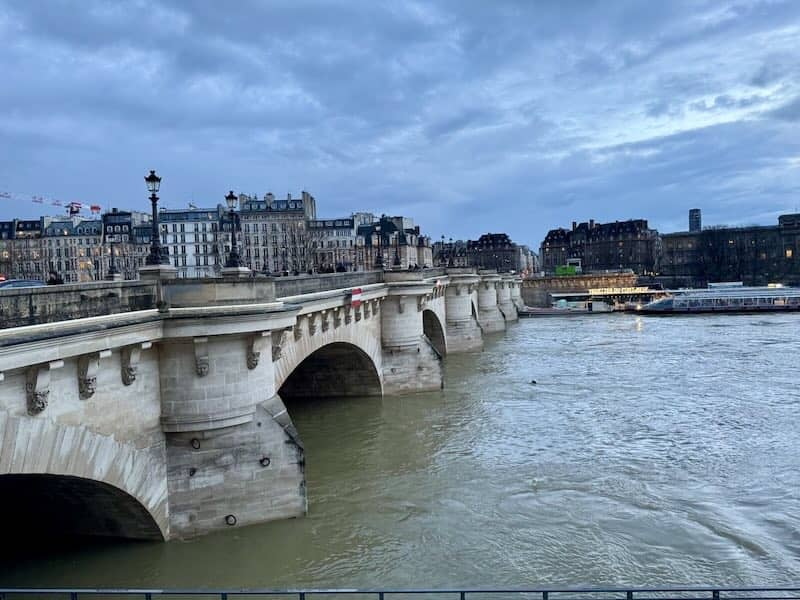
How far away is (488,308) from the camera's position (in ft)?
220

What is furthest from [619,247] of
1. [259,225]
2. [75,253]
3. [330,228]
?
[75,253]

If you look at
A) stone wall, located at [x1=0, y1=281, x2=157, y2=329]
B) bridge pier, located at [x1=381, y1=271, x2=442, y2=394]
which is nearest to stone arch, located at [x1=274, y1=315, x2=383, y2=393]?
bridge pier, located at [x1=381, y1=271, x2=442, y2=394]

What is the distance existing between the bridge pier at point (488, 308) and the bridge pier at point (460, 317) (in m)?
14.1

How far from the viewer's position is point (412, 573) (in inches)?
527

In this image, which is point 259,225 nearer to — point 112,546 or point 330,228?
point 330,228

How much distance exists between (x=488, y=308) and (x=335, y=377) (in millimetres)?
39650

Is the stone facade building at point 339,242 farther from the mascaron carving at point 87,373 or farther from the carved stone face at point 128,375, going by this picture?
the mascaron carving at point 87,373

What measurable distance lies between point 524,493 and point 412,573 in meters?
5.32

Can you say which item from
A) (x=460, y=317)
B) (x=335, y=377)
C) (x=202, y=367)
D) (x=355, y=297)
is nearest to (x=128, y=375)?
(x=202, y=367)

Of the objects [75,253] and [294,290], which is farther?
[75,253]

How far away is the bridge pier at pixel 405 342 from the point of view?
30.5m

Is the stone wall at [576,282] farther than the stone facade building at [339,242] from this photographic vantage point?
Yes

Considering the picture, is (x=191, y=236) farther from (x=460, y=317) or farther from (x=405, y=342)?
(x=405, y=342)

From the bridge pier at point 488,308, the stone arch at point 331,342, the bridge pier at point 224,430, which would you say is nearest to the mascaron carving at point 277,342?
the stone arch at point 331,342
